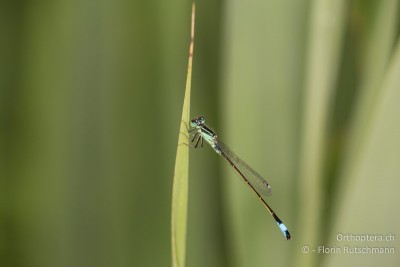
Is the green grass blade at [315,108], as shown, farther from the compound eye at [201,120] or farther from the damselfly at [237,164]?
the compound eye at [201,120]

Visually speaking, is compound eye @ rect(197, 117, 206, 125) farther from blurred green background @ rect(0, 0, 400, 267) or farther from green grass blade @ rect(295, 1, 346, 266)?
green grass blade @ rect(295, 1, 346, 266)

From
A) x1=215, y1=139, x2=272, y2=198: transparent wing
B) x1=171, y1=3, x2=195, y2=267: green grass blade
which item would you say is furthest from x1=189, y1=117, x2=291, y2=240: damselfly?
x1=171, y1=3, x2=195, y2=267: green grass blade

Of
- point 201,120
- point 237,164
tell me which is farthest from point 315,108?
point 201,120

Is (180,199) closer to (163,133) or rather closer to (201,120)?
(163,133)

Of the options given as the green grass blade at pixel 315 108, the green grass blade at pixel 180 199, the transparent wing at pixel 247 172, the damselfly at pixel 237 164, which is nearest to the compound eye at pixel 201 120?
the damselfly at pixel 237 164

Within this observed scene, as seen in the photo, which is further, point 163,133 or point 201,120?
point 201,120

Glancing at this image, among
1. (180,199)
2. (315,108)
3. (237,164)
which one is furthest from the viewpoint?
(237,164)
